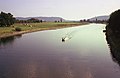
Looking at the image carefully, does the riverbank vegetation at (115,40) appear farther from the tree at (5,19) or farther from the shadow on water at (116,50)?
the tree at (5,19)

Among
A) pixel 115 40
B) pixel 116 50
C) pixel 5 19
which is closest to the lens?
pixel 116 50

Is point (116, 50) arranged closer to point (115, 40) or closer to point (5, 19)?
point (115, 40)

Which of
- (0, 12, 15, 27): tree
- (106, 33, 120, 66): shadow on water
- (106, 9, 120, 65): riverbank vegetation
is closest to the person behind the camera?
(106, 33, 120, 66): shadow on water

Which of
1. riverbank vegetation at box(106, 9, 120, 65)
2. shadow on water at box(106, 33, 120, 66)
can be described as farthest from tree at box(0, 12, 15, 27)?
shadow on water at box(106, 33, 120, 66)

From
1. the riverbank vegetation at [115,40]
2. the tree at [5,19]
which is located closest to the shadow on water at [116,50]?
the riverbank vegetation at [115,40]

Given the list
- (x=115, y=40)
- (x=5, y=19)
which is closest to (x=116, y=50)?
(x=115, y=40)

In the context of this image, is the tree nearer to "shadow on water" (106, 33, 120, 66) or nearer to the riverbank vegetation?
the riverbank vegetation

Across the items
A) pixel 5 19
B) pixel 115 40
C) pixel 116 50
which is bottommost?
pixel 116 50

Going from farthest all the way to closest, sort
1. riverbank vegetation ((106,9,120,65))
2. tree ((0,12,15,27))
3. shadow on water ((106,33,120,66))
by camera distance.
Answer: tree ((0,12,15,27)) → riverbank vegetation ((106,9,120,65)) → shadow on water ((106,33,120,66))

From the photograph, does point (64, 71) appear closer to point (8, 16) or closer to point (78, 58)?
point (78, 58)

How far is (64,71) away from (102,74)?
556cm

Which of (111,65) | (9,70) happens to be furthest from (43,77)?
(111,65)

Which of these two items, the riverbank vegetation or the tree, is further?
the tree

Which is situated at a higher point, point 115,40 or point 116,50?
point 115,40
